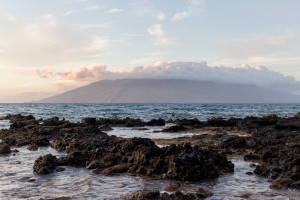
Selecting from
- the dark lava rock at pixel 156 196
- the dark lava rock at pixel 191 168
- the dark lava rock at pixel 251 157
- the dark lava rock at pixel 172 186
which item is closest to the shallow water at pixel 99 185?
the dark lava rock at pixel 172 186

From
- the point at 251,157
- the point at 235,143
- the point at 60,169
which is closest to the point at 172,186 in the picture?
the point at 60,169

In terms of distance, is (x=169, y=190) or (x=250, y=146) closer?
(x=169, y=190)

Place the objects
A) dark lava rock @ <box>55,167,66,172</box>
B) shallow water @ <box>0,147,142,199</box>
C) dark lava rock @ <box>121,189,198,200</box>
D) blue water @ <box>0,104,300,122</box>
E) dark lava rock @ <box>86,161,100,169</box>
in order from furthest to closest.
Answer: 1. blue water @ <box>0,104,300,122</box>
2. dark lava rock @ <box>86,161,100,169</box>
3. dark lava rock @ <box>55,167,66,172</box>
4. shallow water @ <box>0,147,142,199</box>
5. dark lava rock @ <box>121,189,198,200</box>

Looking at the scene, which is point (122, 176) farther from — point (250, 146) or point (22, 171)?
point (250, 146)

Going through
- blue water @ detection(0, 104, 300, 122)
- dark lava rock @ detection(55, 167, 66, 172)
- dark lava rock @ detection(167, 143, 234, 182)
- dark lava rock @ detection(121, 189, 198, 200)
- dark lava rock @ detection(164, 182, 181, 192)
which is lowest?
blue water @ detection(0, 104, 300, 122)

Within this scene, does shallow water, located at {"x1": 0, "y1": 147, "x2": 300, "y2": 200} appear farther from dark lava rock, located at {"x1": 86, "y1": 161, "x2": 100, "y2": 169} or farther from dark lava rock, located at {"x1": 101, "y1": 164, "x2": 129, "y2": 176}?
dark lava rock, located at {"x1": 101, "y1": 164, "x2": 129, "y2": 176}

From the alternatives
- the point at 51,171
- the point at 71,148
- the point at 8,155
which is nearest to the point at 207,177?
the point at 51,171

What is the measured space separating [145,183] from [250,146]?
311 inches

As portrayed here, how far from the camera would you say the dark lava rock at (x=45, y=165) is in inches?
373

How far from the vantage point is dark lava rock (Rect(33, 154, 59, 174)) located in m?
9.48

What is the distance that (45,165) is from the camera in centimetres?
978

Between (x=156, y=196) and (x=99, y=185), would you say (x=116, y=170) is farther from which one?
(x=156, y=196)

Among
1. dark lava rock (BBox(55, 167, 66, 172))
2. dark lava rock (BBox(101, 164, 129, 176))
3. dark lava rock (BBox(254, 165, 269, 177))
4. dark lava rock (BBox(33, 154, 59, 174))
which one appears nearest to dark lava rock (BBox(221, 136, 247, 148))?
dark lava rock (BBox(254, 165, 269, 177))

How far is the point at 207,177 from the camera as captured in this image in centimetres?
862
